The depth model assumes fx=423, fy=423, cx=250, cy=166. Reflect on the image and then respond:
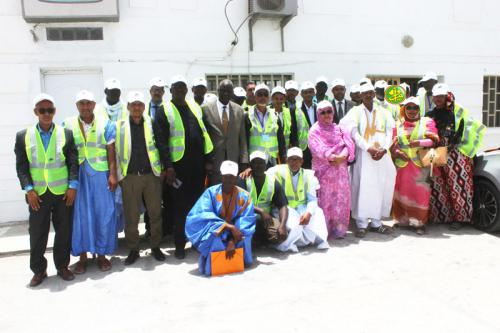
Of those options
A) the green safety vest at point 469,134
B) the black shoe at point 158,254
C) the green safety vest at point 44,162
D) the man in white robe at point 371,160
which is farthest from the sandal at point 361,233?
the green safety vest at point 44,162

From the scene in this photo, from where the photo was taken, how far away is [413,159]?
5477 millimetres

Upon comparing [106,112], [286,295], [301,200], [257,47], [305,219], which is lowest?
[286,295]

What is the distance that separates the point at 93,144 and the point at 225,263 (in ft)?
6.03

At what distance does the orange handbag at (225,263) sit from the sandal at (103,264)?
1.19 metres

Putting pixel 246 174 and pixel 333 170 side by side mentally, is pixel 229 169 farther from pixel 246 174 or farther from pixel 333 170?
pixel 333 170

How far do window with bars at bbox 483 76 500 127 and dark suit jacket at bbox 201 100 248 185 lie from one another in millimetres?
6902

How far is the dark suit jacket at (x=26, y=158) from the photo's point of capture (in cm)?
402

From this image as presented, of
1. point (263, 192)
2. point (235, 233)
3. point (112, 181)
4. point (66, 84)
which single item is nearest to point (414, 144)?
point (263, 192)

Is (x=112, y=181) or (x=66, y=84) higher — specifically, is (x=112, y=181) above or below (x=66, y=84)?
below

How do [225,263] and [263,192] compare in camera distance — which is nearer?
[225,263]

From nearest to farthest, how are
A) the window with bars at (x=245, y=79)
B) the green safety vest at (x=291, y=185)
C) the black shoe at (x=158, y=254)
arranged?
the black shoe at (x=158, y=254) → the green safety vest at (x=291, y=185) → the window with bars at (x=245, y=79)

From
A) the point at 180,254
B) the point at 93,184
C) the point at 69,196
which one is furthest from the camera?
the point at 180,254

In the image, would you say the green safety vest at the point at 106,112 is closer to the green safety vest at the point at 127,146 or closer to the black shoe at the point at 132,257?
the green safety vest at the point at 127,146

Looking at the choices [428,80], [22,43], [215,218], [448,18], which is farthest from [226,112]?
[448,18]
